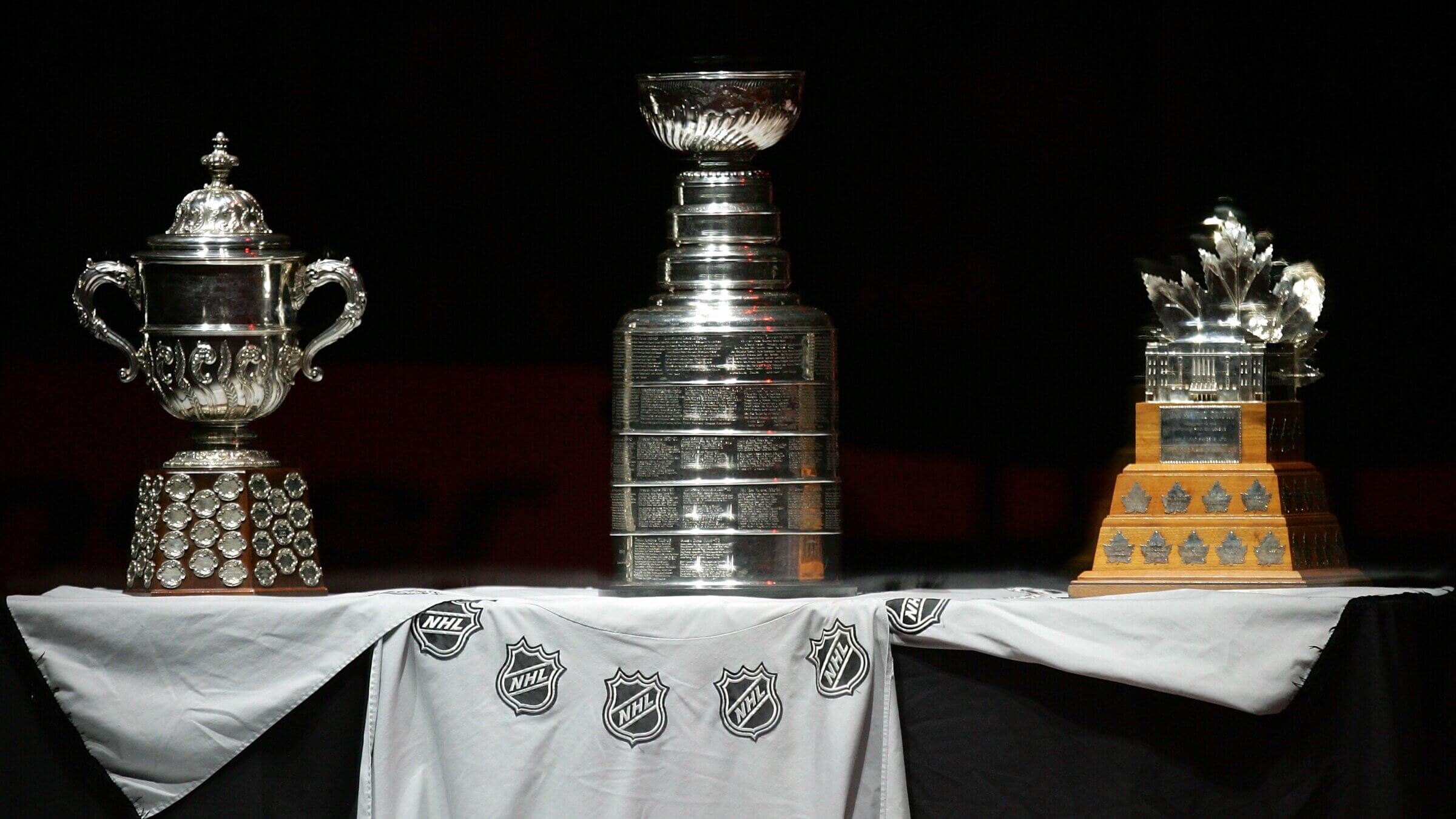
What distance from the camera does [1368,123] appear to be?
3.09 m

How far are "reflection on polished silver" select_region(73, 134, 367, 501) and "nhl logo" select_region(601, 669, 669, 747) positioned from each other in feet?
2.02

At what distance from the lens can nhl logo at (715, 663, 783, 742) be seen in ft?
8.12

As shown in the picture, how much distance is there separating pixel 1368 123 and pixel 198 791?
1943mm

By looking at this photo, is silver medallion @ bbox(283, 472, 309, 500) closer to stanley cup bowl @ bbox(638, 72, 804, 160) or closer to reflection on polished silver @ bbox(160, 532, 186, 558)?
reflection on polished silver @ bbox(160, 532, 186, 558)

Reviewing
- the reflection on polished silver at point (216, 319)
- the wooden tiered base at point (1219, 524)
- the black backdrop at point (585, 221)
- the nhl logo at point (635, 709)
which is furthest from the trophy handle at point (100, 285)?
the wooden tiered base at point (1219, 524)

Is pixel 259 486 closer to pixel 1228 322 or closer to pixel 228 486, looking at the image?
pixel 228 486

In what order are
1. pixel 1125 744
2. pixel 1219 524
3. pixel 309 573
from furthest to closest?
pixel 309 573 < pixel 1219 524 < pixel 1125 744

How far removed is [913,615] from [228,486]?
3.06ft

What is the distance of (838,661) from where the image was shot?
2.48 m

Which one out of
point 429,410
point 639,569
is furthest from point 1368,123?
point 429,410

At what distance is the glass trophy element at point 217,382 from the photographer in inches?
106

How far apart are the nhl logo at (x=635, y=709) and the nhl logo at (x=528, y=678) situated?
72 mm

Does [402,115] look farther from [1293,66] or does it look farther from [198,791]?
[1293,66]

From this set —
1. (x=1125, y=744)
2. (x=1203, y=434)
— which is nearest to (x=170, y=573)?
(x=1125, y=744)
